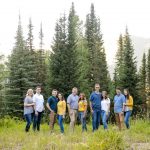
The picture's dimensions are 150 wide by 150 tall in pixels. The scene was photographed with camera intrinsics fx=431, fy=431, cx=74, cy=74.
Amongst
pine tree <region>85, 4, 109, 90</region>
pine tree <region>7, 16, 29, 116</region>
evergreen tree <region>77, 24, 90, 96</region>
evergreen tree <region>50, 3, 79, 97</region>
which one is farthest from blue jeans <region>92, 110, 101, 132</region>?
pine tree <region>85, 4, 109, 90</region>

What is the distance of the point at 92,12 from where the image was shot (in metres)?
60.1

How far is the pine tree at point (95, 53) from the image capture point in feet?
172

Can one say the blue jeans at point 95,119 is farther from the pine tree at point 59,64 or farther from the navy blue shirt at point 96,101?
the pine tree at point 59,64

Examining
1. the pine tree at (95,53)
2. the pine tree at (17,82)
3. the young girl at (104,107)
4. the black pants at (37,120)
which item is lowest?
the black pants at (37,120)

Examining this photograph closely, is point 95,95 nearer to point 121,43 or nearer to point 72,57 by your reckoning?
point 72,57

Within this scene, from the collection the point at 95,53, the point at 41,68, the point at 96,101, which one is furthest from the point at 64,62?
the point at 96,101

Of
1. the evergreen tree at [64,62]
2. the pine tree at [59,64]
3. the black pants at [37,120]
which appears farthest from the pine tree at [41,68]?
the black pants at [37,120]

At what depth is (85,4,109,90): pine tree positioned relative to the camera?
2069 inches

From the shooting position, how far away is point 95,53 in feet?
179

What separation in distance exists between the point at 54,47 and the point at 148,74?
25000 mm

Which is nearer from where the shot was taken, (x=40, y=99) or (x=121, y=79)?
(x=40, y=99)

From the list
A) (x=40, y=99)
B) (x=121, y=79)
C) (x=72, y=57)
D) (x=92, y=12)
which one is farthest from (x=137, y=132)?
(x=92, y=12)

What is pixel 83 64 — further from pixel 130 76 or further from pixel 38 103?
pixel 38 103

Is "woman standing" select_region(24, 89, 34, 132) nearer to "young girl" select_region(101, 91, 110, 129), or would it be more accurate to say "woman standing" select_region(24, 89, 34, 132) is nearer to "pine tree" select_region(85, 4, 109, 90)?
"young girl" select_region(101, 91, 110, 129)
